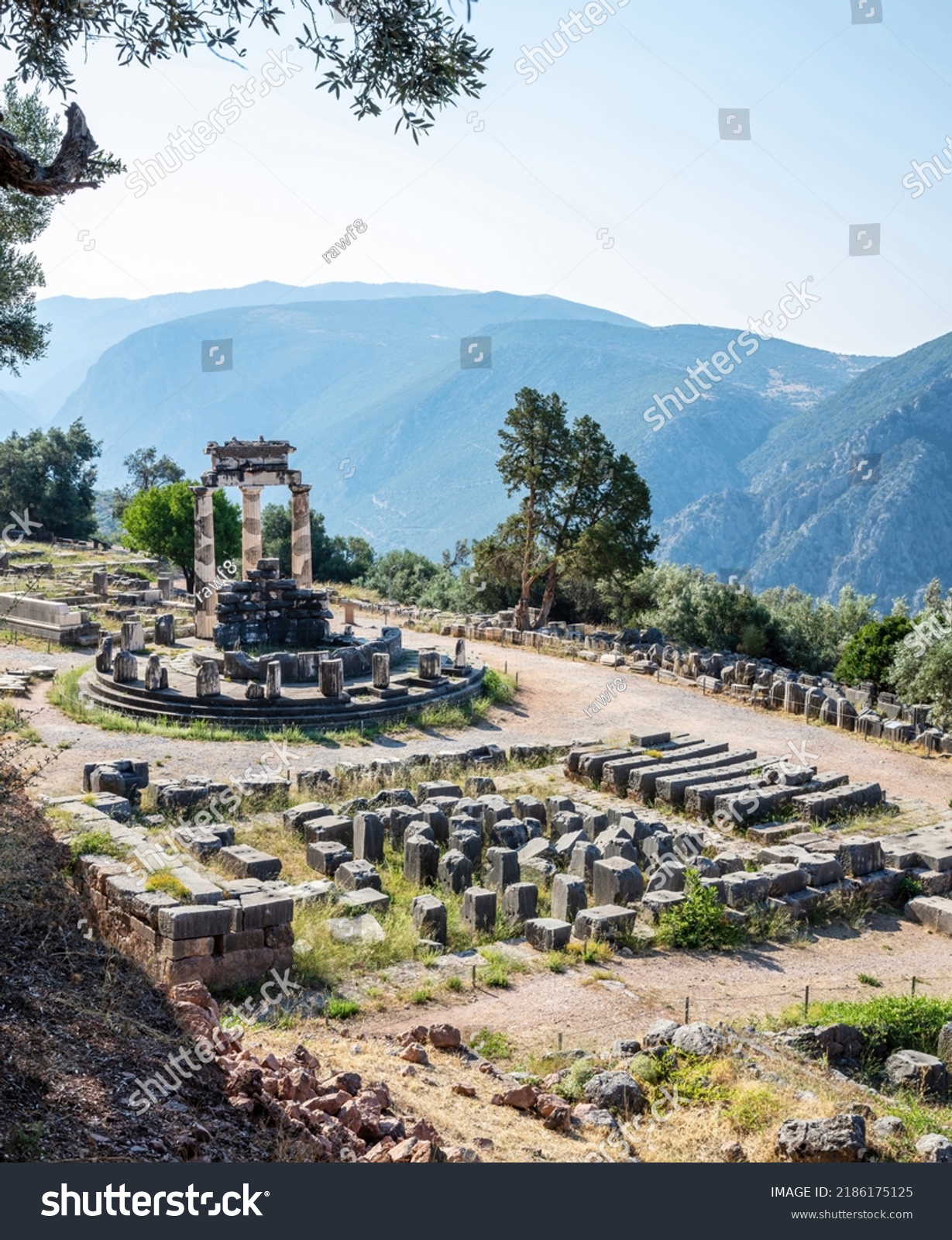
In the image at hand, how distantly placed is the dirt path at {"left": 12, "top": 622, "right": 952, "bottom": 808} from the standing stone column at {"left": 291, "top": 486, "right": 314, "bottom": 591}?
2.91 meters

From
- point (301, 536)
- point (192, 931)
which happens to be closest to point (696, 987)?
point (192, 931)

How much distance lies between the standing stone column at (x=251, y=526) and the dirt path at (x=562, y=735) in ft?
14.2

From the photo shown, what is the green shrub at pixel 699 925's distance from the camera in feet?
42.9

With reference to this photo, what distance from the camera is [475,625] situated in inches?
1435

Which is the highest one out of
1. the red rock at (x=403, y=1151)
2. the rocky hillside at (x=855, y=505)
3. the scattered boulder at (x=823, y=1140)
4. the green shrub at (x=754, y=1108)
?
the rocky hillside at (x=855, y=505)

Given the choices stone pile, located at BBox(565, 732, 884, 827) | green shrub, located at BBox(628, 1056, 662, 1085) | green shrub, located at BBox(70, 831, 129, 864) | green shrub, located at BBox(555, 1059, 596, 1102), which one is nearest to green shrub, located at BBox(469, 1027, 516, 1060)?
green shrub, located at BBox(555, 1059, 596, 1102)

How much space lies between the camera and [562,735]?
941 inches

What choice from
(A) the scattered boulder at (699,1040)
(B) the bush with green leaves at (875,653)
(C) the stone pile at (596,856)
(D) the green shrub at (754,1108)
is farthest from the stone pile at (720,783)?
(D) the green shrub at (754,1108)

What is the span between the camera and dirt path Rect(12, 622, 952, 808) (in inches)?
785

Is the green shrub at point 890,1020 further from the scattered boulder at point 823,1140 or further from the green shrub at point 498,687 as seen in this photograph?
the green shrub at point 498,687

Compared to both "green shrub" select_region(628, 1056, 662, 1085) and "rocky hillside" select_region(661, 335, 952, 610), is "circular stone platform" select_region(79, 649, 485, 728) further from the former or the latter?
"rocky hillside" select_region(661, 335, 952, 610)

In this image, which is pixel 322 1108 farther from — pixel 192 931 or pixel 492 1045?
pixel 192 931

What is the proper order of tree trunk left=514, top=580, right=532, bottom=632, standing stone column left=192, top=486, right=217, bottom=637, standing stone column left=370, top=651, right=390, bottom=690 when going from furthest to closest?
tree trunk left=514, top=580, right=532, bottom=632 < standing stone column left=192, top=486, right=217, bottom=637 < standing stone column left=370, top=651, right=390, bottom=690

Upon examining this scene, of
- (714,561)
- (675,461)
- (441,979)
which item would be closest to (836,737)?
(441,979)
